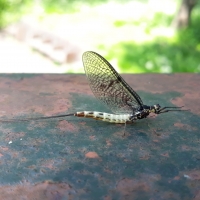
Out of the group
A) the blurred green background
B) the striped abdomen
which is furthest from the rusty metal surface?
the blurred green background

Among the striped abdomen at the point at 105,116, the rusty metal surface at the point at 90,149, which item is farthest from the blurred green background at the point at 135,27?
the striped abdomen at the point at 105,116

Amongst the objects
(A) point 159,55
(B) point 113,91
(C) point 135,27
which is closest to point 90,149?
(B) point 113,91

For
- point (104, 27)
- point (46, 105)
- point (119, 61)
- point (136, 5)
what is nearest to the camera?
point (46, 105)

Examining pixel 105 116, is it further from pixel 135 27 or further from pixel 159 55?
pixel 135 27

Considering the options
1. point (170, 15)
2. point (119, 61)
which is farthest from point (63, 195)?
point (170, 15)

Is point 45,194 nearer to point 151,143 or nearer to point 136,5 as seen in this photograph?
point 151,143
